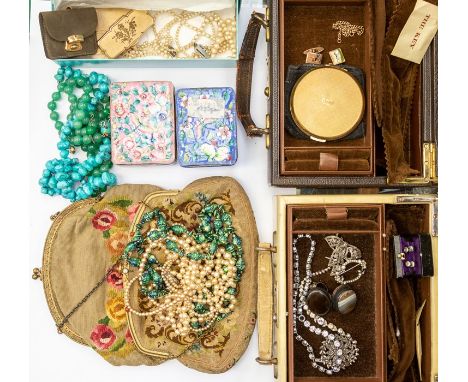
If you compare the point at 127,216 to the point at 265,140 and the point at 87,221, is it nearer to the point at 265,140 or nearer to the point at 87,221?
the point at 87,221

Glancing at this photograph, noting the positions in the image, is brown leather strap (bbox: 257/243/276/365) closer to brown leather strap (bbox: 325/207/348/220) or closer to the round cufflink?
the round cufflink

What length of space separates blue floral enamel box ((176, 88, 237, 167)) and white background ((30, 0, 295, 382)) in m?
0.15

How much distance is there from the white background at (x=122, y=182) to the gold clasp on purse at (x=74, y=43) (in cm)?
18

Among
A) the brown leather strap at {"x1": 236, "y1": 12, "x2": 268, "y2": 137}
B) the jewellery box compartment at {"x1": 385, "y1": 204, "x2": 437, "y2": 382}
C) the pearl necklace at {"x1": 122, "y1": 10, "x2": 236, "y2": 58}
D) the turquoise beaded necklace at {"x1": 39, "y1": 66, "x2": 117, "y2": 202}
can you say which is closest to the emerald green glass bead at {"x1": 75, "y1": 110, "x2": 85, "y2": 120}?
the turquoise beaded necklace at {"x1": 39, "y1": 66, "x2": 117, "y2": 202}

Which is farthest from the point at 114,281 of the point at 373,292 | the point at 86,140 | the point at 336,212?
the point at 373,292

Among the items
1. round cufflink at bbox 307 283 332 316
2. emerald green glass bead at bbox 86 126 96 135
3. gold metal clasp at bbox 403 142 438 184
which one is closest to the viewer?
gold metal clasp at bbox 403 142 438 184

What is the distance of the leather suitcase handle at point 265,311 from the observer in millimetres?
2426

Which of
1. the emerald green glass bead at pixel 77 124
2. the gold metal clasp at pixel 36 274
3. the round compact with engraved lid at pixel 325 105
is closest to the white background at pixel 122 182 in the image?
the gold metal clasp at pixel 36 274

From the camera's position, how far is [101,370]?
2584 mm

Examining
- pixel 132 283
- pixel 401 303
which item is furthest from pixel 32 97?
pixel 401 303

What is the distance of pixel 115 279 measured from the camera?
2.53 meters

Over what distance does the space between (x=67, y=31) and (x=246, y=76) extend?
91 centimetres

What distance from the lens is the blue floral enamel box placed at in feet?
8.09

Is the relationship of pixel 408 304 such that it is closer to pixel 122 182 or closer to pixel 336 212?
pixel 336 212
